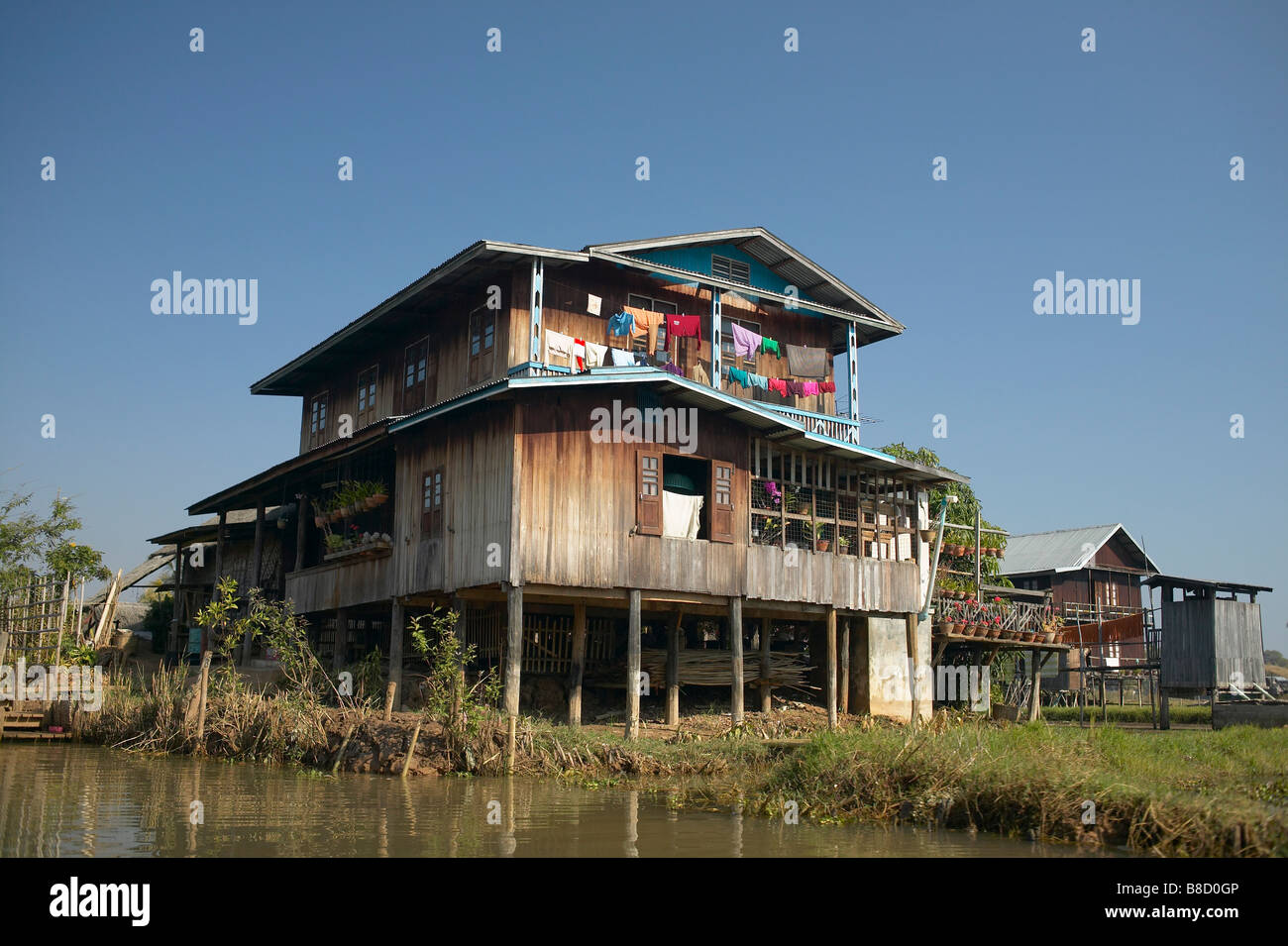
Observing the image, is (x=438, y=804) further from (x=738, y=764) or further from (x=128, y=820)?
(x=738, y=764)

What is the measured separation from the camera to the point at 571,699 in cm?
2173

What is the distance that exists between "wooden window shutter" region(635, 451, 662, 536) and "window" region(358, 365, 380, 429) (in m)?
9.36

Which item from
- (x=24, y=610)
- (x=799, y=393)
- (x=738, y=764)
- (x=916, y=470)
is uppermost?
(x=799, y=393)

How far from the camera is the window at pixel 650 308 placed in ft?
82.4

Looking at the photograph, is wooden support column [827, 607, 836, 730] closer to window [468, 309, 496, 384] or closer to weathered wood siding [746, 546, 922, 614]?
weathered wood siding [746, 546, 922, 614]

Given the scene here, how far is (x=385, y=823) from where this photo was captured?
12.3m

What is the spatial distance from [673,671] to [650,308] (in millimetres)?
8218

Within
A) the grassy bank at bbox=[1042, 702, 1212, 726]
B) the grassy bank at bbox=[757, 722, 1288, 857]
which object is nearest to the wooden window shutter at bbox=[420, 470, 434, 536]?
the grassy bank at bbox=[757, 722, 1288, 857]

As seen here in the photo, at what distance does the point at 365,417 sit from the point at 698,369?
878 centimetres

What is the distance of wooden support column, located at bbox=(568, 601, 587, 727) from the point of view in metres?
21.8

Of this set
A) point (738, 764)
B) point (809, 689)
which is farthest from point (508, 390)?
point (809, 689)

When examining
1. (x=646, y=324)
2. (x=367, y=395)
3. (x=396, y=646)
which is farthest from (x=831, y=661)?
(x=367, y=395)

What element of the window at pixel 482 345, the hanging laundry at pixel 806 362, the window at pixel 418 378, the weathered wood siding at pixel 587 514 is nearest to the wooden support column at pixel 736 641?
the weathered wood siding at pixel 587 514

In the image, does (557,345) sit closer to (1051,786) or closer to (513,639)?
(513,639)
